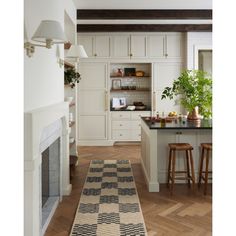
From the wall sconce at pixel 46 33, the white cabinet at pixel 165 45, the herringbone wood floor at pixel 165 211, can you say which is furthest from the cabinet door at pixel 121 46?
the wall sconce at pixel 46 33

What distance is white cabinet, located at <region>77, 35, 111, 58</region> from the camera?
26.6 ft

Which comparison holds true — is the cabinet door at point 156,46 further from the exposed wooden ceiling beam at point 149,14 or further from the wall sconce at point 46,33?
the wall sconce at point 46,33

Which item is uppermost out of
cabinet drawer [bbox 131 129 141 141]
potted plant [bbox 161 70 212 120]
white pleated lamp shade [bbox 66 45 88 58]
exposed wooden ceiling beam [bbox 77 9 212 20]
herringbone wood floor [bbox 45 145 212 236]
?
exposed wooden ceiling beam [bbox 77 9 212 20]

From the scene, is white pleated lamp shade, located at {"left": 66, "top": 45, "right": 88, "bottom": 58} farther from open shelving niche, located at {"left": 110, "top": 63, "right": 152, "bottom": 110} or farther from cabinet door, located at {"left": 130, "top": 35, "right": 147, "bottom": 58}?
open shelving niche, located at {"left": 110, "top": 63, "right": 152, "bottom": 110}

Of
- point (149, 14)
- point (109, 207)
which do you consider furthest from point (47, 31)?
point (149, 14)

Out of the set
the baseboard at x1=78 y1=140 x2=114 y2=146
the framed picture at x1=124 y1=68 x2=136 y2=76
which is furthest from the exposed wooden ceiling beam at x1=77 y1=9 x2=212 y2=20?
the baseboard at x1=78 y1=140 x2=114 y2=146

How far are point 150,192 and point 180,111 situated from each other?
14.0ft

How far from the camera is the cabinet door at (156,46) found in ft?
26.9

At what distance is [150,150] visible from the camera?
4410mm

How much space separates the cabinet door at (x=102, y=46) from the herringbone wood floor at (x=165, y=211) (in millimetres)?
3832

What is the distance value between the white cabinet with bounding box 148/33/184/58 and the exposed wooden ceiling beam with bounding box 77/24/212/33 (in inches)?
13.9

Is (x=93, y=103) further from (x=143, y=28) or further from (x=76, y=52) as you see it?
(x=76, y=52)

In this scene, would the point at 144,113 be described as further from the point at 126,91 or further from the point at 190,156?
the point at 190,156
